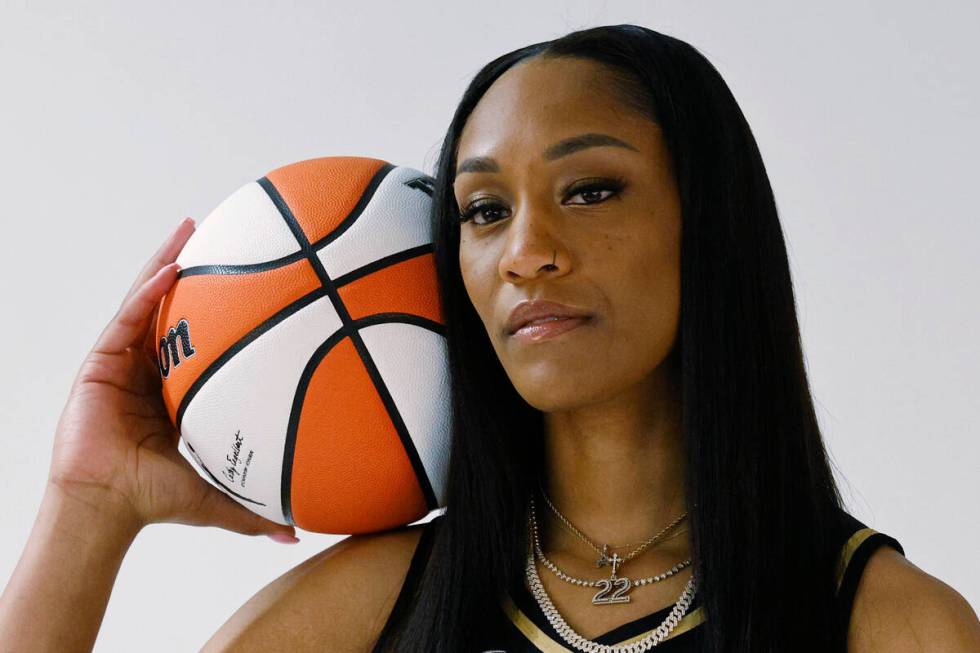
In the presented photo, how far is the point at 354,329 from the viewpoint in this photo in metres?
1.88

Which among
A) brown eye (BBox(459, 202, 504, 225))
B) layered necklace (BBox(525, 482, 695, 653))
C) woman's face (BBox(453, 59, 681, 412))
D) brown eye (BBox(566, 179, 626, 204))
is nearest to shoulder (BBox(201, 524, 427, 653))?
layered necklace (BBox(525, 482, 695, 653))

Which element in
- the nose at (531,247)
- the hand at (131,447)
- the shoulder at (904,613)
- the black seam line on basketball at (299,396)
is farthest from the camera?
the hand at (131,447)

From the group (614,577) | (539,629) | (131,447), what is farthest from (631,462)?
(131,447)

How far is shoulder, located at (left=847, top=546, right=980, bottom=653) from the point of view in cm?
160

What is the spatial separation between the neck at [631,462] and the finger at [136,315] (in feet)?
2.28

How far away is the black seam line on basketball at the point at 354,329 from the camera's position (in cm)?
A: 188

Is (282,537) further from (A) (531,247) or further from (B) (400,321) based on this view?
(A) (531,247)

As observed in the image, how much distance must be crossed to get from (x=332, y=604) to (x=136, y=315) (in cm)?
60

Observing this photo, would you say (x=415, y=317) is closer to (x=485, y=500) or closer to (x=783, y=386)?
(x=485, y=500)

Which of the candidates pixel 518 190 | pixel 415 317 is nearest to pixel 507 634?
pixel 415 317

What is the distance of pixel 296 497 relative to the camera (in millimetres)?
1941

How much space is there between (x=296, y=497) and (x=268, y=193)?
49 centimetres

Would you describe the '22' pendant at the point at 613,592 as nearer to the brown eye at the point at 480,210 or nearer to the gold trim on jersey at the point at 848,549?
the gold trim on jersey at the point at 848,549

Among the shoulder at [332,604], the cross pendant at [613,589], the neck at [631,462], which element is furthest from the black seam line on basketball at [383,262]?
the cross pendant at [613,589]
